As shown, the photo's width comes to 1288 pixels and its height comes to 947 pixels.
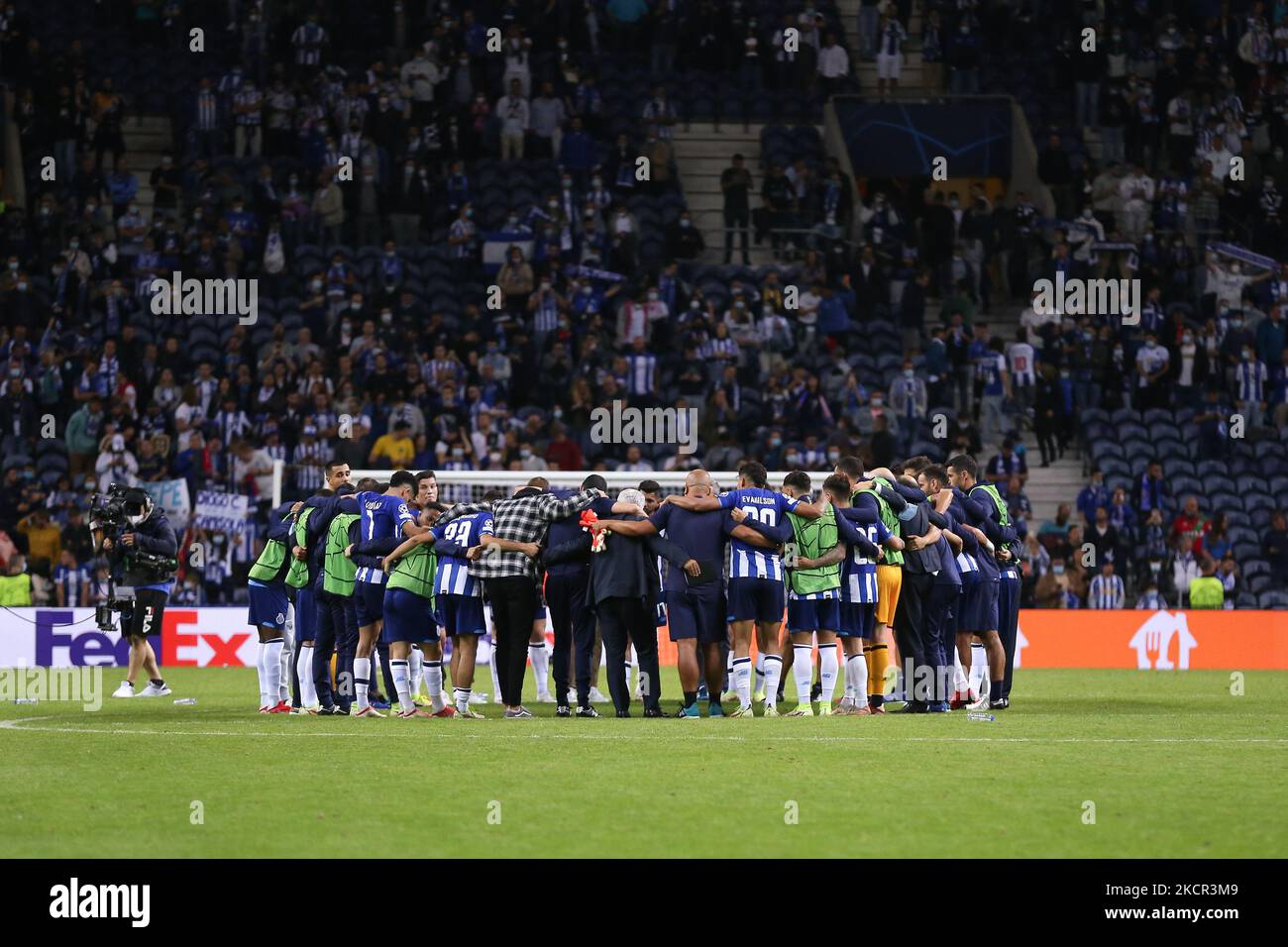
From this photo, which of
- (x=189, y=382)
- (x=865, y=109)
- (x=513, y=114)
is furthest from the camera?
(x=865, y=109)

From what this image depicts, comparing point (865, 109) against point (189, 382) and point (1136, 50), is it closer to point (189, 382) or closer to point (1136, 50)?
point (1136, 50)

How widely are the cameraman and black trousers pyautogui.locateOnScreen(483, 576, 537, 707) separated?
543 centimetres

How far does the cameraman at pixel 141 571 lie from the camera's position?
21.5 meters

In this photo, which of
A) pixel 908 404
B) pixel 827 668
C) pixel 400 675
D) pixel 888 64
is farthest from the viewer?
pixel 888 64

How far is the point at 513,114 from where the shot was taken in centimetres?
3700

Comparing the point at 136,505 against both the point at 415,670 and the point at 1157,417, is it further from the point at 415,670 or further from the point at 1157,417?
the point at 1157,417

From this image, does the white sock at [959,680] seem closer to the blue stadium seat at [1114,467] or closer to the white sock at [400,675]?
the white sock at [400,675]

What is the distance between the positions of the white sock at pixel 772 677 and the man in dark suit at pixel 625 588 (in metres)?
1.19

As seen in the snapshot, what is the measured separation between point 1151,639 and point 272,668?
1578 centimetres

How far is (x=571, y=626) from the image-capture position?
1814cm

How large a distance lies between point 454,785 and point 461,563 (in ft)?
18.1

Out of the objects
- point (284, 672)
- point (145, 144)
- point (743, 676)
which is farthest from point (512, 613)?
point (145, 144)

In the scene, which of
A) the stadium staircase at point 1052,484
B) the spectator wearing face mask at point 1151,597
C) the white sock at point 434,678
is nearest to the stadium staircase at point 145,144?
the stadium staircase at point 1052,484
